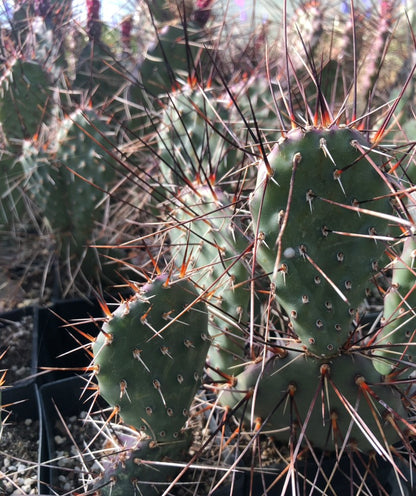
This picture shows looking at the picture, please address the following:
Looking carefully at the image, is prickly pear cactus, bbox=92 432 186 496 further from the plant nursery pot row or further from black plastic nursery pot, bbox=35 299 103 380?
black plastic nursery pot, bbox=35 299 103 380

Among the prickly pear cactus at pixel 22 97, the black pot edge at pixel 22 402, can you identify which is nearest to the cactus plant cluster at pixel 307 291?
the black pot edge at pixel 22 402

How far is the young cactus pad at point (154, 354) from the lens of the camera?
0.82 meters

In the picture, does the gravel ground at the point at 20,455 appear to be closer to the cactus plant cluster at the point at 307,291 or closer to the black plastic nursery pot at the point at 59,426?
the black plastic nursery pot at the point at 59,426

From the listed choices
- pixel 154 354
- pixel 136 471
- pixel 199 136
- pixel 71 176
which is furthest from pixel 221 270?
pixel 71 176

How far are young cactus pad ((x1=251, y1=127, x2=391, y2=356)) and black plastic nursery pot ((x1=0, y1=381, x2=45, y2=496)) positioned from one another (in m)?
0.70

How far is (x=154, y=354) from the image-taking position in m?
0.84

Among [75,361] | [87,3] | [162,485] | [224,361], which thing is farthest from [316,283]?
[87,3]

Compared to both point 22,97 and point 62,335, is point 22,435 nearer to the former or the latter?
point 62,335

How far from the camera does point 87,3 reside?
2135mm

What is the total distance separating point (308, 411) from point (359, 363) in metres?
0.12

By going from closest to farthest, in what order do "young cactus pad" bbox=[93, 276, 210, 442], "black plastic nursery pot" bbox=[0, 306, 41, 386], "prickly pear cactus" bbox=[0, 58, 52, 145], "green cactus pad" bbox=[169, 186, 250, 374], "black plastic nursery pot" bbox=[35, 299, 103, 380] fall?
"young cactus pad" bbox=[93, 276, 210, 442]
"green cactus pad" bbox=[169, 186, 250, 374]
"black plastic nursery pot" bbox=[0, 306, 41, 386]
"black plastic nursery pot" bbox=[35, 299, 103, 380]
"prickly pear cactus" bbox=[0, 58, 52, 145]

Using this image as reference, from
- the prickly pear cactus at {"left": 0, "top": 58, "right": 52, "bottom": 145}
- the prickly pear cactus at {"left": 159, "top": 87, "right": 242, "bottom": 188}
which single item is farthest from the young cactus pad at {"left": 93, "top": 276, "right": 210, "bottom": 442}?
the prickly pear cactus at {"left": 0, "top": 58, "right": 52, "bottom": 145}

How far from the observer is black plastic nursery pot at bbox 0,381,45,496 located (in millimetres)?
1133

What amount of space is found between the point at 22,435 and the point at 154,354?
2.08 ft
